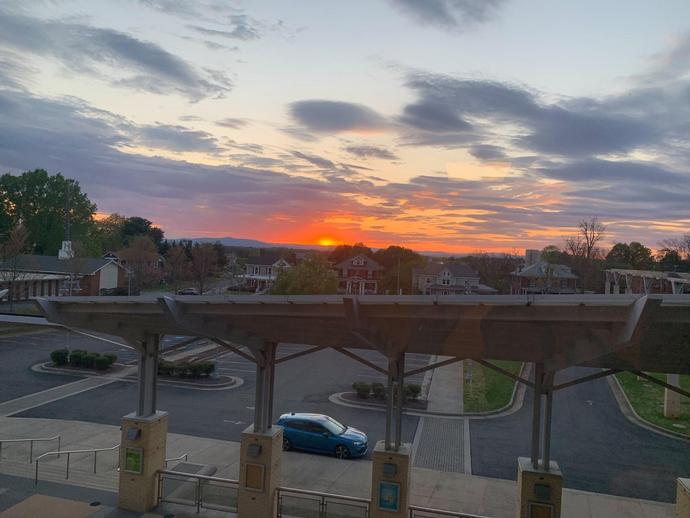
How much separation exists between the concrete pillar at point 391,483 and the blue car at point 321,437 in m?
5.61

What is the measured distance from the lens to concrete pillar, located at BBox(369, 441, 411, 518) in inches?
387

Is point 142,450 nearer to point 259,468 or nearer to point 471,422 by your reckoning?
point 259,468

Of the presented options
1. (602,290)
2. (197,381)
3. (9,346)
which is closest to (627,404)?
(197,381)

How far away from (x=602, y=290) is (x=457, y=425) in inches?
1771

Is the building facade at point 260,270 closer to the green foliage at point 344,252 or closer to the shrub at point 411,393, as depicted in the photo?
the green foliage at point 344,252

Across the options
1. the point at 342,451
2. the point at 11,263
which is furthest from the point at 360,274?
the point at 342,451

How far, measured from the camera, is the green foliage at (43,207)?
62500 millimetres

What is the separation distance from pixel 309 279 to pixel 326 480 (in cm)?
2823

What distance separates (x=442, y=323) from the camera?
881cm

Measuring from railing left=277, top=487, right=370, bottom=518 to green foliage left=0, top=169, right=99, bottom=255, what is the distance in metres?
57.8

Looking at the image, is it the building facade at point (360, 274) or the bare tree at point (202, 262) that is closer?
the building facade at point (360, 274)

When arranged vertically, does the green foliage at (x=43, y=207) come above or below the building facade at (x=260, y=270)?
above

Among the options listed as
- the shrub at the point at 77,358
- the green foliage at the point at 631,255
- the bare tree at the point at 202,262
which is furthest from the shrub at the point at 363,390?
the green foliage at the point at 631,255

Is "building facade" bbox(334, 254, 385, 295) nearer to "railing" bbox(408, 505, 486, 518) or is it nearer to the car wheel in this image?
the car wheel
